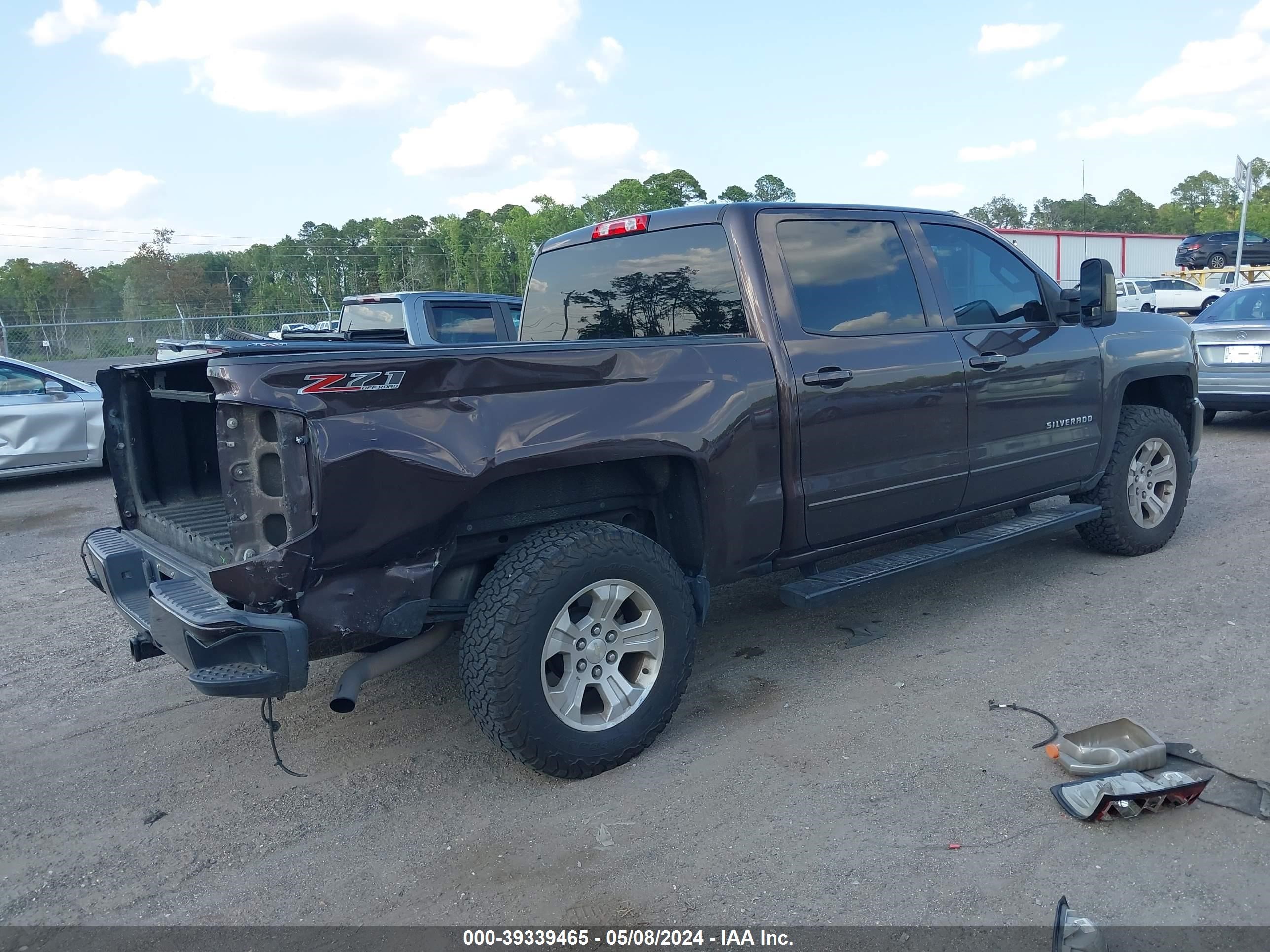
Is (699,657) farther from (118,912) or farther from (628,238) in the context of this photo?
(118,912)

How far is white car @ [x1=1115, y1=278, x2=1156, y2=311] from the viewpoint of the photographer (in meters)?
25.2

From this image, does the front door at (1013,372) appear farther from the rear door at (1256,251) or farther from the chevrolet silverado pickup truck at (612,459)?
the rear door at (1256,251)

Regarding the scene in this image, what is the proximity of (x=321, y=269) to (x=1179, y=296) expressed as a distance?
1261 inches

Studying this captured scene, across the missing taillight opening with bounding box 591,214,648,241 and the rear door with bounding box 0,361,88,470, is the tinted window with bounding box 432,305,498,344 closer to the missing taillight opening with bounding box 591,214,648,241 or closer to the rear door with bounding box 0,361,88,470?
the rear door with bounding box 0,361,88,470

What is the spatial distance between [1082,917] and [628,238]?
3.27 m

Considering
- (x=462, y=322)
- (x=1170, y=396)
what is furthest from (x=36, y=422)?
(x=1170, y=396)

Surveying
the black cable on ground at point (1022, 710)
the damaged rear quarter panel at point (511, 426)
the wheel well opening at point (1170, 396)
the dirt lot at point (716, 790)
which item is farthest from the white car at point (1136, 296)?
the damaged rear quarter panel at point (511, 426)

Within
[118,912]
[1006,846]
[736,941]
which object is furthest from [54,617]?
[1006,846]

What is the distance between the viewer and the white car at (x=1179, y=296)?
29.2 m

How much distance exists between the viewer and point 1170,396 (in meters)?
6.05

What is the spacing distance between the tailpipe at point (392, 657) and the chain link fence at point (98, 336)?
16903mm

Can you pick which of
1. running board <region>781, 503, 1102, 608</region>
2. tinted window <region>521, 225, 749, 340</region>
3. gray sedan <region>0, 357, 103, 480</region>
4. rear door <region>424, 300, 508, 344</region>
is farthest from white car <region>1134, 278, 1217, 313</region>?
tinted window <region>521, 225, 749, 340</region>

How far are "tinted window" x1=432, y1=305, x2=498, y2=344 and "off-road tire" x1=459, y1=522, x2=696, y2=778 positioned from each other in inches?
262

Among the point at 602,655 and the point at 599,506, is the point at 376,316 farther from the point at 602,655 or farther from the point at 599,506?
the point at 602,655
